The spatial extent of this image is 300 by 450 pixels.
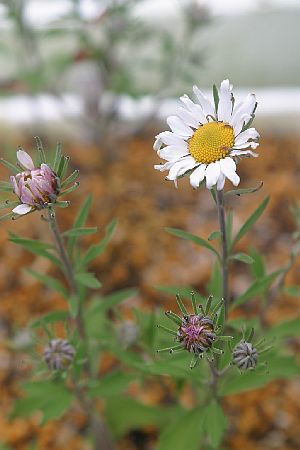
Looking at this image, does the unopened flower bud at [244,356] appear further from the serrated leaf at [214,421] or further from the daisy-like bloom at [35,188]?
the daisy-like bloom at [35,188]

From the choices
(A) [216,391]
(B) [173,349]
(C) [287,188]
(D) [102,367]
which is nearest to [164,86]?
(C) [287,188]

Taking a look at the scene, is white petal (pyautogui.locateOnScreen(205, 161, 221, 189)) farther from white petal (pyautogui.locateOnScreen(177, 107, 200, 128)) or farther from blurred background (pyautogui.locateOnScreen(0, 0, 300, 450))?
blurred background (pyautogui.locateOnScreen(0, 0, 300, 450))

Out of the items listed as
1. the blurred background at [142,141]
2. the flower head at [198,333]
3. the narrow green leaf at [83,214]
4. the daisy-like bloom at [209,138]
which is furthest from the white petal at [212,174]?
the blurred background at [142,141]

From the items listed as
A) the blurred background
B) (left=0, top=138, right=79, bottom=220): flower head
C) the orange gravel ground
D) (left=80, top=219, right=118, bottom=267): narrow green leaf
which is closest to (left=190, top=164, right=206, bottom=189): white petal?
(left=0, top=138, right=79, bottom=220): flower head

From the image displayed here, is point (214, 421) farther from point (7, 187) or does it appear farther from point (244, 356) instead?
point (7, 187)

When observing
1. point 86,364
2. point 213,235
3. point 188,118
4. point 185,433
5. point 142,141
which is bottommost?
point 185,433

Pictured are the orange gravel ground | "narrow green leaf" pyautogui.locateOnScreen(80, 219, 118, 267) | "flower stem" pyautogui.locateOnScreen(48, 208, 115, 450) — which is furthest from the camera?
the orange gravel ground

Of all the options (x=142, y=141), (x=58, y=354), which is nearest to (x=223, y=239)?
(x=58, y=354)
